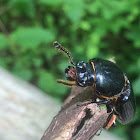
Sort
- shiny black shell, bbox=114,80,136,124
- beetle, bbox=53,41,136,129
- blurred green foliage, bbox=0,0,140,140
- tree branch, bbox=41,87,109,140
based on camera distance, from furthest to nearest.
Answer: blurred green foliage, bbox=0,0,140,140
shiny black shell, bbox=114,80,136,124
beetle, bbox=53,41,136,129
tree branch, bbox=41,87,109,140

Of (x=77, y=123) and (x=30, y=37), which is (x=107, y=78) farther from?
(x=30, y=37)

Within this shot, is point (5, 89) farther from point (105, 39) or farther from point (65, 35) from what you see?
point (105, 39)

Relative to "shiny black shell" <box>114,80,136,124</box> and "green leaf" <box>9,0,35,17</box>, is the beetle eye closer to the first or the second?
"shiny black shell" <box>114,80,136,124</box>

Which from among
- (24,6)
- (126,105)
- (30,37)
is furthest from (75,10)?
(126,105)

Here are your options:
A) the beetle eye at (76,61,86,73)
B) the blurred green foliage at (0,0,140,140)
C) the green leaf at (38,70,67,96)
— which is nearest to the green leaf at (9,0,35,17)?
the blurred green foliage at (0,0,140,140)

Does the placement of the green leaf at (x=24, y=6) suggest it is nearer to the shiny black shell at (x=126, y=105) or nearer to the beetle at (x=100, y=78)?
the beetle at (x=100, y=78)

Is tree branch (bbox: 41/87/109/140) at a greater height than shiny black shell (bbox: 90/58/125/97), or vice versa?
shiny black shell (bbox: 90/58/125/97)

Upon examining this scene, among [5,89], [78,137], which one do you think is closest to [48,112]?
[5,89]
